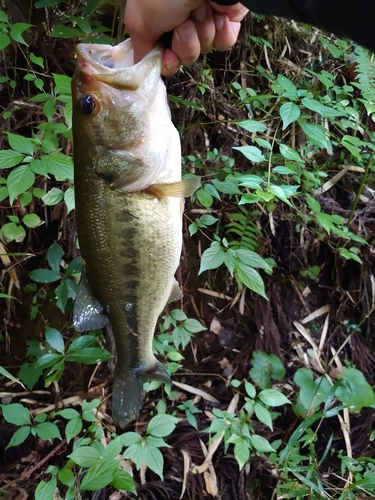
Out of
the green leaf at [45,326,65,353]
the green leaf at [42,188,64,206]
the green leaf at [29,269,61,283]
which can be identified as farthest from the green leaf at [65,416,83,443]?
the green leaf at [42,188,64,206]

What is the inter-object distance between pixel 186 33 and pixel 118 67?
0.25m

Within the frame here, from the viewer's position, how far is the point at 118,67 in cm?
125

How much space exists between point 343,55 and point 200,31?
2.44 meters

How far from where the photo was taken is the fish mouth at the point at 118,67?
1.18 metres

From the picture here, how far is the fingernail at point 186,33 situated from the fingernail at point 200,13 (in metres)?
0.04

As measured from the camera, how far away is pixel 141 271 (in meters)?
1.40

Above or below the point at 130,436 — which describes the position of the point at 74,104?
above

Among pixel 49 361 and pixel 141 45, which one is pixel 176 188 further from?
pixel 49 361

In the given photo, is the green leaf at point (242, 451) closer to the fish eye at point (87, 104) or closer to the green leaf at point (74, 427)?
the green leaf at point (74, 427)

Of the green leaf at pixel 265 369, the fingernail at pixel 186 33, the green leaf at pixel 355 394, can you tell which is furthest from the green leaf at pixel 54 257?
the green leaf at pixel 355 394

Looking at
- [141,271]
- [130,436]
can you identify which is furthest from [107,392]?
[141,271]

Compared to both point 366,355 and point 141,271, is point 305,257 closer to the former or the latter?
point 366,355

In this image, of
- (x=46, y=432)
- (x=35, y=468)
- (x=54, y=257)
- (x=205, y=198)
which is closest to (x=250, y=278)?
(x=205, y=198)

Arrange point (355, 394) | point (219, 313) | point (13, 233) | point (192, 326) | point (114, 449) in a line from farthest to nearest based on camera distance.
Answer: point (219, 313)
point (355, 394)
point (192, 326)
point (13, 233)
point (114, 449)
